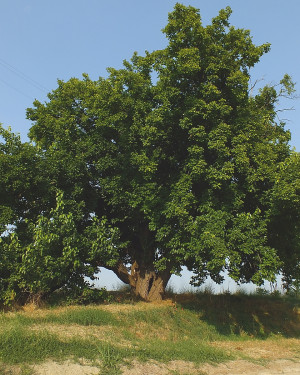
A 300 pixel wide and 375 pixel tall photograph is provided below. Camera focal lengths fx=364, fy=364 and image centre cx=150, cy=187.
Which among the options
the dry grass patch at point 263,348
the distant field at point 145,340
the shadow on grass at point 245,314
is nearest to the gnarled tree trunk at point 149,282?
the distant field at point 145,340

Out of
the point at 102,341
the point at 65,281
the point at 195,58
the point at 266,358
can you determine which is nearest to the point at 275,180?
the point at 195,58

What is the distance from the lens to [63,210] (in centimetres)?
1290

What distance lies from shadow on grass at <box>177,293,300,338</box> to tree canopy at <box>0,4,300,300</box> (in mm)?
1896

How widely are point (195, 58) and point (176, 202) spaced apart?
4.75 metres

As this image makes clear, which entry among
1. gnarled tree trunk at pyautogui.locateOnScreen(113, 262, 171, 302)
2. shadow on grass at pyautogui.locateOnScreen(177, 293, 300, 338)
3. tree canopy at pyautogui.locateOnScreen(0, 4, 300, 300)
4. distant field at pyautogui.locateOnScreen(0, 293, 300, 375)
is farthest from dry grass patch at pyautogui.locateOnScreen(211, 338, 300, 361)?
gnarled tree trunk at pyautogui.locateOnScreen(113, 262, 171, 302)

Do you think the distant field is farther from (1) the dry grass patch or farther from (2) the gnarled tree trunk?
(2) the gnarled tree trunk

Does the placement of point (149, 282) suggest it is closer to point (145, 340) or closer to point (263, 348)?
point (145, 340)

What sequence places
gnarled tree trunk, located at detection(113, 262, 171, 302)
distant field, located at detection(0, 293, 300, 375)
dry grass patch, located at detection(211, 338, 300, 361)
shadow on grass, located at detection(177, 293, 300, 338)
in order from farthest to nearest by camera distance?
gnarled tree trunk, located at detection(113, 262, 171, 302)
shadow on grass, located at detection(177, 293, 300, 338)
dry grass patch, located at detection(211, 338, 300, 361)
distant field, located at detection(0, 293, 300, 375)

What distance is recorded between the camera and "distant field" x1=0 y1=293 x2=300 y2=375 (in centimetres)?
823

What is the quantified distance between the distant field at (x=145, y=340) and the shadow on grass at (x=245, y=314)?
0.20 ft

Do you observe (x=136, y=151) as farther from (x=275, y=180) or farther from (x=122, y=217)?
(x=275, y=180)

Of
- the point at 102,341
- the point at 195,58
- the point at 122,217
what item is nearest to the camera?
the point at 102,341

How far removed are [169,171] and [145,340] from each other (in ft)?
20.5

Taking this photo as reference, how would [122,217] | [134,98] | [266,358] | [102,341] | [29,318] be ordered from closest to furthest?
[102,341] → [29,318] → [266,358] → [134,98] → [122,217]
